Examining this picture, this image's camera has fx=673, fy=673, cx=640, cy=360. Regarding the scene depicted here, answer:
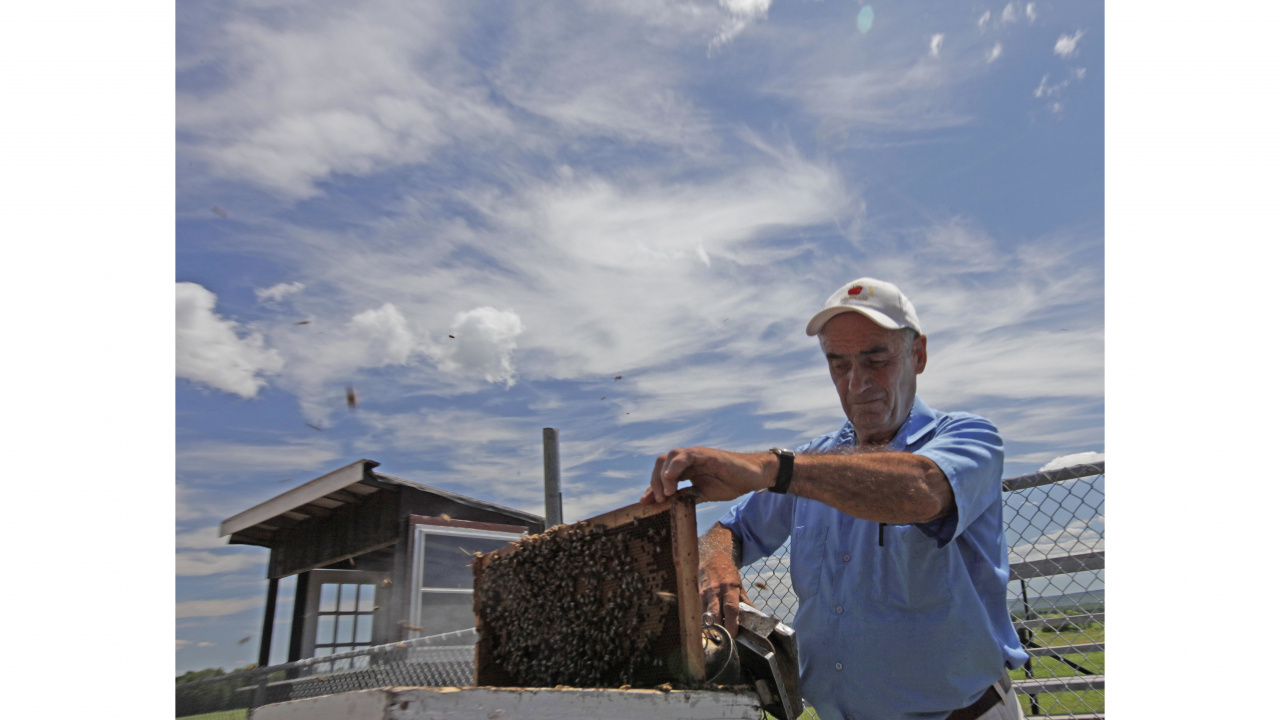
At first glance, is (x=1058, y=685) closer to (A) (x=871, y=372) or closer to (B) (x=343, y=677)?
(A) (x=871, y=372)

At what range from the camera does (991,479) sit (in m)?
2.33

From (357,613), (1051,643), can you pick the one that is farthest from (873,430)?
(357,613)

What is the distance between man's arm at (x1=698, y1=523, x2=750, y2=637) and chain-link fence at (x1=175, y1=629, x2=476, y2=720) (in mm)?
1679

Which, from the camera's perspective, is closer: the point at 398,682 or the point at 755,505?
the point at 755,505

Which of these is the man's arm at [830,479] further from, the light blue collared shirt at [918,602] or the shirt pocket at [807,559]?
the shirt pocket at [807,559]

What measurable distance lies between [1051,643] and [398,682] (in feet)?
15.2

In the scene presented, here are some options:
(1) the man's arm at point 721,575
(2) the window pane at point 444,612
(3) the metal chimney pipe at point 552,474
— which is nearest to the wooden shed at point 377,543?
(2) the window pane at point 444,612

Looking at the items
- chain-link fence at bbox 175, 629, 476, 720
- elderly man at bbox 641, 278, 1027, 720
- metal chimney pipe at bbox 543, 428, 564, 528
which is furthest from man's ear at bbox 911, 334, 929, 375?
metal chimney pipe at bbox 543, 428, 564, 528

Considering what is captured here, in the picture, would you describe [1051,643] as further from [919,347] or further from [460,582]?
[460,582]

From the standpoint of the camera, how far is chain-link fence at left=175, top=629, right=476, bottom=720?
15.3 feet

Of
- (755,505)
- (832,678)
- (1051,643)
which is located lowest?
(1051,643)

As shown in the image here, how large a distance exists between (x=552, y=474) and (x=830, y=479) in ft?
18.0

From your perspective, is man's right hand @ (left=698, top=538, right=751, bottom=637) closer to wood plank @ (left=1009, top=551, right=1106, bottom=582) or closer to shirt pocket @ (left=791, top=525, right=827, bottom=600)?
shirt pocket @ (left=791, top=525, right=827, bottom=600)

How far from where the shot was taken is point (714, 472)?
6.32 feet
